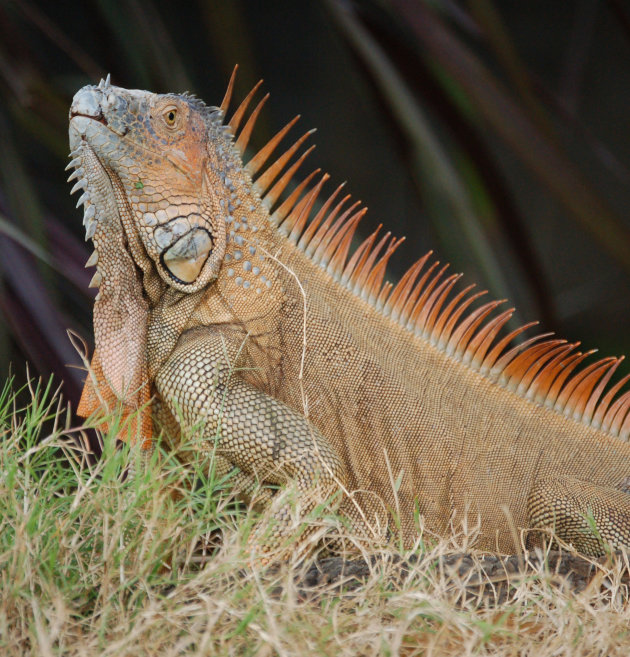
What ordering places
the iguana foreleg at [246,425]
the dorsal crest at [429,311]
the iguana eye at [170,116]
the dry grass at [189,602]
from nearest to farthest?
the dry grass at [189,602]
the iguana foreleg at [246,425]
the iguana eye at [170,116]
the dorsal crest at [429,311]

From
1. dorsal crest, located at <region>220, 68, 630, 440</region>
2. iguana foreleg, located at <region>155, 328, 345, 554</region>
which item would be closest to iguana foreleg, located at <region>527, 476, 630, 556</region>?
dorsal crest, located at <region>220, 68, 630, 440</region>

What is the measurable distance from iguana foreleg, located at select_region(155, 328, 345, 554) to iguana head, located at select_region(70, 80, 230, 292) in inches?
9.4

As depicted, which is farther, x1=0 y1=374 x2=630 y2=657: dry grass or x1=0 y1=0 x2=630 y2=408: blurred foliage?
x1=0 y1=0 x2=630 y2=408: blurred foliage

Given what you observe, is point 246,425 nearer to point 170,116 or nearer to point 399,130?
point 170,116

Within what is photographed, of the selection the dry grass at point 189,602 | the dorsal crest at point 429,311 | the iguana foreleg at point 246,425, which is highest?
the dorsal crest at point 429,311

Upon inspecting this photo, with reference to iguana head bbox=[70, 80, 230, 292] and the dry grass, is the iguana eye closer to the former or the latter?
iguana head bbox=[70, 80, 230, 292]

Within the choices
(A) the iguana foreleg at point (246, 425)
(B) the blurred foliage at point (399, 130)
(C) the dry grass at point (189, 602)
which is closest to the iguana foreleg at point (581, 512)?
(C) the dry grass at point (189, 602)

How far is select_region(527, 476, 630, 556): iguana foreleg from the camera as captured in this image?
2381 millimetres

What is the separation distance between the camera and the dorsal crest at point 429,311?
8.31ft

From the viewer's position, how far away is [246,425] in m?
2.18

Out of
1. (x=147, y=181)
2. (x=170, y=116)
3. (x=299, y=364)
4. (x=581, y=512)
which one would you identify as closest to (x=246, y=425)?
(x=299, y=364)

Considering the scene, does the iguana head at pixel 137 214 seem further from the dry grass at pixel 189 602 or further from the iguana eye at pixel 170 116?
the dry grass at pixel 189 602

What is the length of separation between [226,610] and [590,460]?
152 centimetres

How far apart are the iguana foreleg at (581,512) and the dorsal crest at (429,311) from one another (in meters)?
0.29
